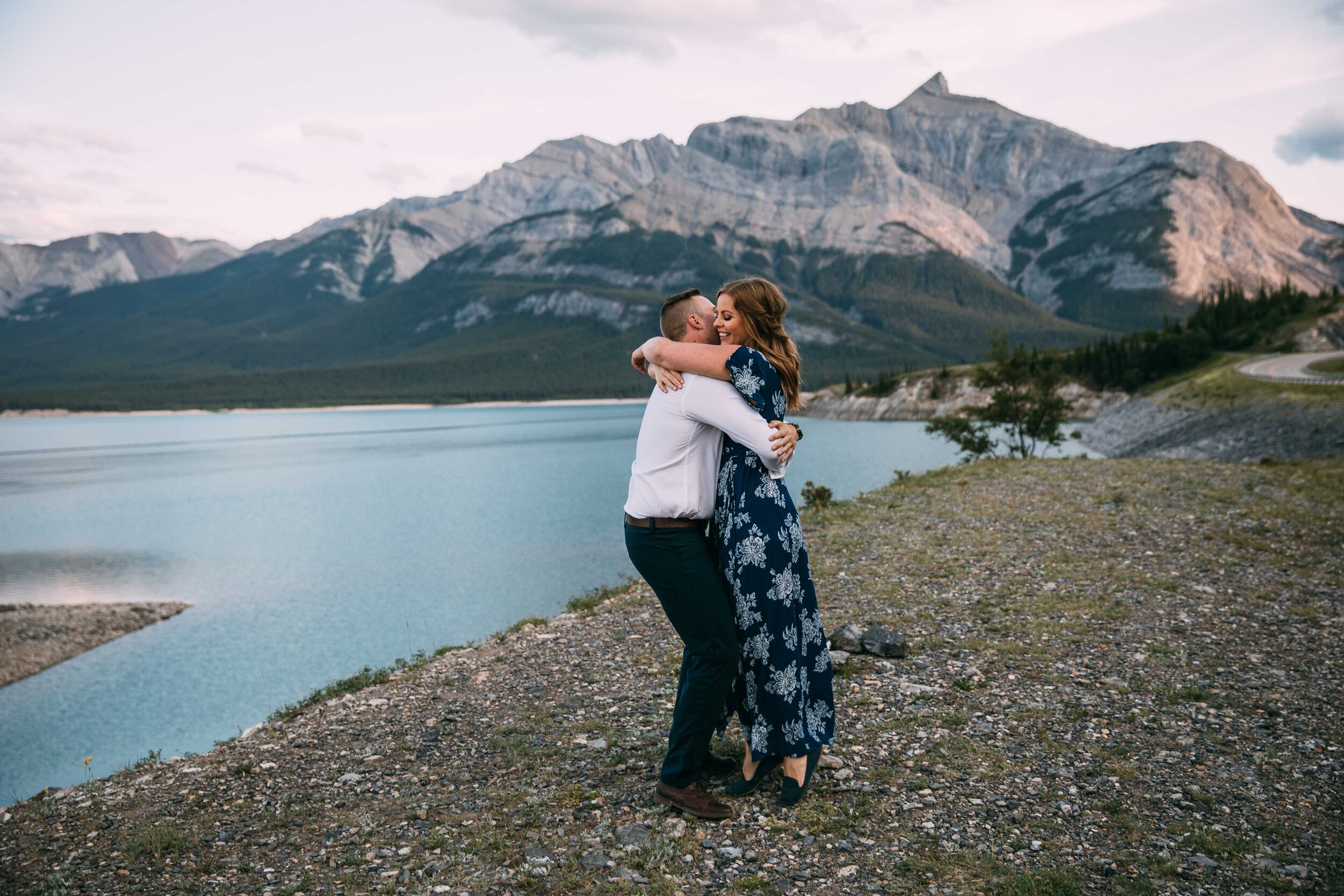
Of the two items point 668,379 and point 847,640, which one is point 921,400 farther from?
point 668,379

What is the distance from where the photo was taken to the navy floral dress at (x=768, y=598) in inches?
220

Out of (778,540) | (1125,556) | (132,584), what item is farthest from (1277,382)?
(132,584)

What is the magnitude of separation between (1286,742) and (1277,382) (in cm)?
5431

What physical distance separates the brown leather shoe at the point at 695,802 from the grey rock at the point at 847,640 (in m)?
3.97

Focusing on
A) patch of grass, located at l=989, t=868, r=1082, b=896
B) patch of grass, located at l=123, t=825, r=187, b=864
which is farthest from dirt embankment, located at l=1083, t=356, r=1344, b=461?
patch of grass, located at l=123, t=825, r=187, b=864

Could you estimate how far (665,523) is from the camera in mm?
5531

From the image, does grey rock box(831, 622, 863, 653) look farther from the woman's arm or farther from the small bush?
the small bush

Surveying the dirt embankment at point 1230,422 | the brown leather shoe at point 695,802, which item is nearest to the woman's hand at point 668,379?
the brown leather shoe at point 695,802

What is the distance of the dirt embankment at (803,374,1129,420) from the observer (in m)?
95.6

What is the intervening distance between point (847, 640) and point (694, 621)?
15.0ft

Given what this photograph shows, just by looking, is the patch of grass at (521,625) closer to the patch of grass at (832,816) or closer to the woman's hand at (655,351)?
the patch of grass at (832,816)

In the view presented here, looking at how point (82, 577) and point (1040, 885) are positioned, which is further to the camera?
point (82, 577)

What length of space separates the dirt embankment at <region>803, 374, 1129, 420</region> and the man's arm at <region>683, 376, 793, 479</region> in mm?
98323

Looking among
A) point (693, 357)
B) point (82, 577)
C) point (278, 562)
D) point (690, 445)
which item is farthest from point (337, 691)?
point (82, 577)
